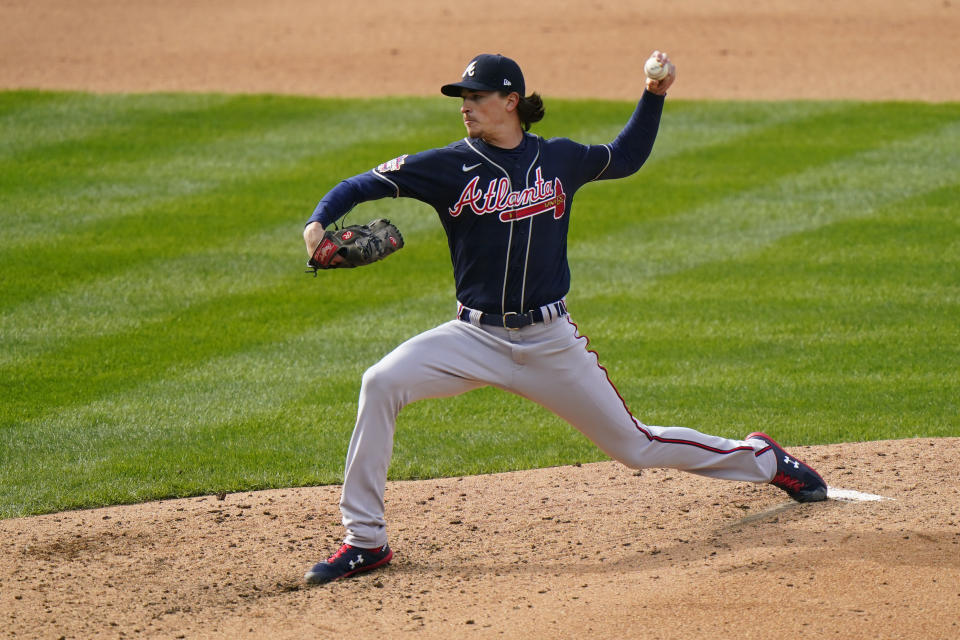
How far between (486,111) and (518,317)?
0.77 m

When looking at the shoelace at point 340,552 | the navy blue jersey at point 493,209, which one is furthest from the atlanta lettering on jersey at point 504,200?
the shoelace at point 340,552

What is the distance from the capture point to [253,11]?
17.7m

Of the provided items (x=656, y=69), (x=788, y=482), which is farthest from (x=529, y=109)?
(x=788, y=482)

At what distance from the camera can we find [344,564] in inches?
185

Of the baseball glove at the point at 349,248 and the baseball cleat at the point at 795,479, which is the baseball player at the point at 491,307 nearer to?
the baseball glove at the point at 349,248

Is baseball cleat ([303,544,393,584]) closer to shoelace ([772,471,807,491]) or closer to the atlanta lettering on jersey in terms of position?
the atlanta lettering on jersey

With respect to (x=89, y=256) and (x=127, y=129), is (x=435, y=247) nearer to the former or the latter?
(x=89, y=256)

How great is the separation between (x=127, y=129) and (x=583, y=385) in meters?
8.25

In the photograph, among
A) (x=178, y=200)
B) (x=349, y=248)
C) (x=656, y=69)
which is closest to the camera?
(x=349, y=248)

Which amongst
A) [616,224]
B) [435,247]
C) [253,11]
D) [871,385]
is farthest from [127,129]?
[871,385]

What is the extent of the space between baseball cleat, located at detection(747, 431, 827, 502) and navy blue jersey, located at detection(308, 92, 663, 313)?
1.12m

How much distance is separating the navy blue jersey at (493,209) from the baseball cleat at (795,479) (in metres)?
1.12

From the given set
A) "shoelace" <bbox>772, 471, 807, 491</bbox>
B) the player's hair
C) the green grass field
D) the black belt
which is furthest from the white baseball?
the green grass field

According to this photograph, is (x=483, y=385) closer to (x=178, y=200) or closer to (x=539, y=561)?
(x=539, y=561)
